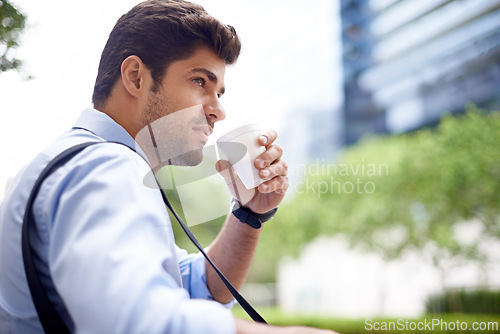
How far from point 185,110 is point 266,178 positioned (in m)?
0.15

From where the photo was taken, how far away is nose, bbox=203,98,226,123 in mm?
661

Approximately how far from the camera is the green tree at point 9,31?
973mm

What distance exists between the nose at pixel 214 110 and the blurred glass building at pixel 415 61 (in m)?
7.97

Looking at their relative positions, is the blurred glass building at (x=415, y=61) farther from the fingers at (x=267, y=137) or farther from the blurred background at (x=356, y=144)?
the fingers at (x=267, y=137)

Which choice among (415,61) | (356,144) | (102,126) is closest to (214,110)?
(102,126)

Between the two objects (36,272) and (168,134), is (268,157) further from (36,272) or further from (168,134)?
(36,272)

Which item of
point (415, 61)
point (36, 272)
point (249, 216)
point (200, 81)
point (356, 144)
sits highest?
point (200, 81)

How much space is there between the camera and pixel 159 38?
2.15ft

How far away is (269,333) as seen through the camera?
40cm

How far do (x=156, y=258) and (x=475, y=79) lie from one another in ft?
36.3

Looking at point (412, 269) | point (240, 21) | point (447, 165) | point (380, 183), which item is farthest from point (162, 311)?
point (412, 269)

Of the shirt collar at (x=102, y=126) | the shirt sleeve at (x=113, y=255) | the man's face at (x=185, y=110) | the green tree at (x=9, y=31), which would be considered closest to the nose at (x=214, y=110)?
the man's face at (x=185, y=110)

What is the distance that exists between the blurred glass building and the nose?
797 centimetres

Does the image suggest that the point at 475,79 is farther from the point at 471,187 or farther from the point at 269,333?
the point at 269,333
